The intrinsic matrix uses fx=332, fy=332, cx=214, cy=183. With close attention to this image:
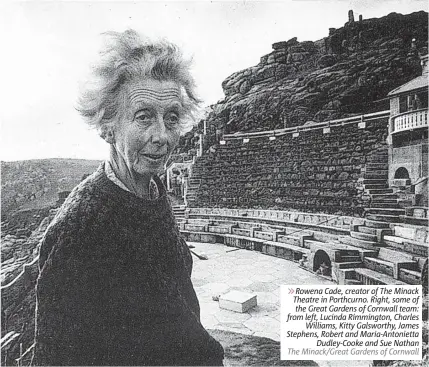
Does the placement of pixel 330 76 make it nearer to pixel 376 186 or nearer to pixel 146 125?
pixel 376 186

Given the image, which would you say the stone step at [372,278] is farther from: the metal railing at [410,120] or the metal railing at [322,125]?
the metal railing at [322,125]

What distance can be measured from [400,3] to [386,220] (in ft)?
16.4

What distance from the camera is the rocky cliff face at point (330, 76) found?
61.8 ft

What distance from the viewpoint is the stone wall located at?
435 inches

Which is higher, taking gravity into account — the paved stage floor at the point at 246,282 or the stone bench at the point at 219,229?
the stone bench at the point at 219,229

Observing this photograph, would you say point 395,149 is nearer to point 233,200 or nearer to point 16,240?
point 233,200

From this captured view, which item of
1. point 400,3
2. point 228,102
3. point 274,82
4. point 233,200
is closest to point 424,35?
point 274,82

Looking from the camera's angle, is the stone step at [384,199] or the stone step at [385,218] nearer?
the stone step at [385,218]

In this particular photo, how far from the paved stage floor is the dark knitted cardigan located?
272cm

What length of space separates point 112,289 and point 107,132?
0.53 meters

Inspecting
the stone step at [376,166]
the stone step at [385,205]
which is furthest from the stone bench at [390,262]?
the stone step at [376,166]

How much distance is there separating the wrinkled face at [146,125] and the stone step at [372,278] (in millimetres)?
5365

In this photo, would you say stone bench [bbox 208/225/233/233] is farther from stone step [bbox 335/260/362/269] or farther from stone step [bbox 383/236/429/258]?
stone step [bbox 383/236/429/258]

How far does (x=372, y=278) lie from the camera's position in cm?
575
